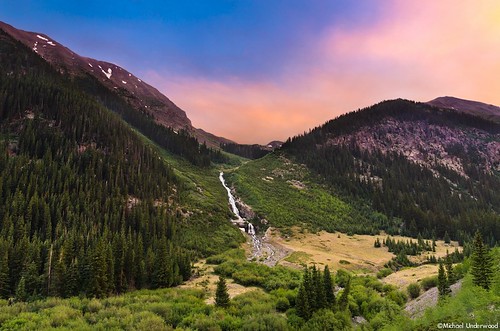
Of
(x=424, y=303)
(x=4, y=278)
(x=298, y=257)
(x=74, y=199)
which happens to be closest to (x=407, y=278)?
(x=424, y=303)

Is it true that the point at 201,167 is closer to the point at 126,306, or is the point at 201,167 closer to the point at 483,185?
the point at 126,306

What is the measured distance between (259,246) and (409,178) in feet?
356

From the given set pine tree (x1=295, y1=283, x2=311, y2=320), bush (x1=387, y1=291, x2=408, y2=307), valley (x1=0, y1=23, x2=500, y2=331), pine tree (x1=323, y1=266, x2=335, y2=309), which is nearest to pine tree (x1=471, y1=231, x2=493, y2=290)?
valley (x1=0, y1=23, x2=500, y2=331)

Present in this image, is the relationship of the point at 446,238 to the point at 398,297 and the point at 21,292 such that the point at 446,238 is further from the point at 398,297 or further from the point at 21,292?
the point at 21,292

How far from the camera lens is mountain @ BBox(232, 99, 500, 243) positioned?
4377 inches

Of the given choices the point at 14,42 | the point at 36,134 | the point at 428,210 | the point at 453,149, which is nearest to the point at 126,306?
the point at 36,134

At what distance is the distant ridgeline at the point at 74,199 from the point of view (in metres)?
48.7

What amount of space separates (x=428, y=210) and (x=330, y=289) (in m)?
103

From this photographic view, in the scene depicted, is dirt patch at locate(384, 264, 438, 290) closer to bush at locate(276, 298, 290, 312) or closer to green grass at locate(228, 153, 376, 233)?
bush at locate(276, 298, 290, 312)

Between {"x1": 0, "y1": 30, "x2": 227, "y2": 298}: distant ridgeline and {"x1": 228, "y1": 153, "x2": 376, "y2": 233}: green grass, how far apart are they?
3313 centimetres

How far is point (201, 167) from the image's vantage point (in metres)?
167

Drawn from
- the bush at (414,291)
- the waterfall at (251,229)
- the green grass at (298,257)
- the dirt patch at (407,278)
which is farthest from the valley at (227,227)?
the dirt patch at (407,278)

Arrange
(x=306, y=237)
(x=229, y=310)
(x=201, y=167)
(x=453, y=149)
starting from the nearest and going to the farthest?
(x=229, y=310)
(x=306, y=237)
(x=201, y=167)
(x=453, y=149)

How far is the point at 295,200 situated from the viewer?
4993 inches
